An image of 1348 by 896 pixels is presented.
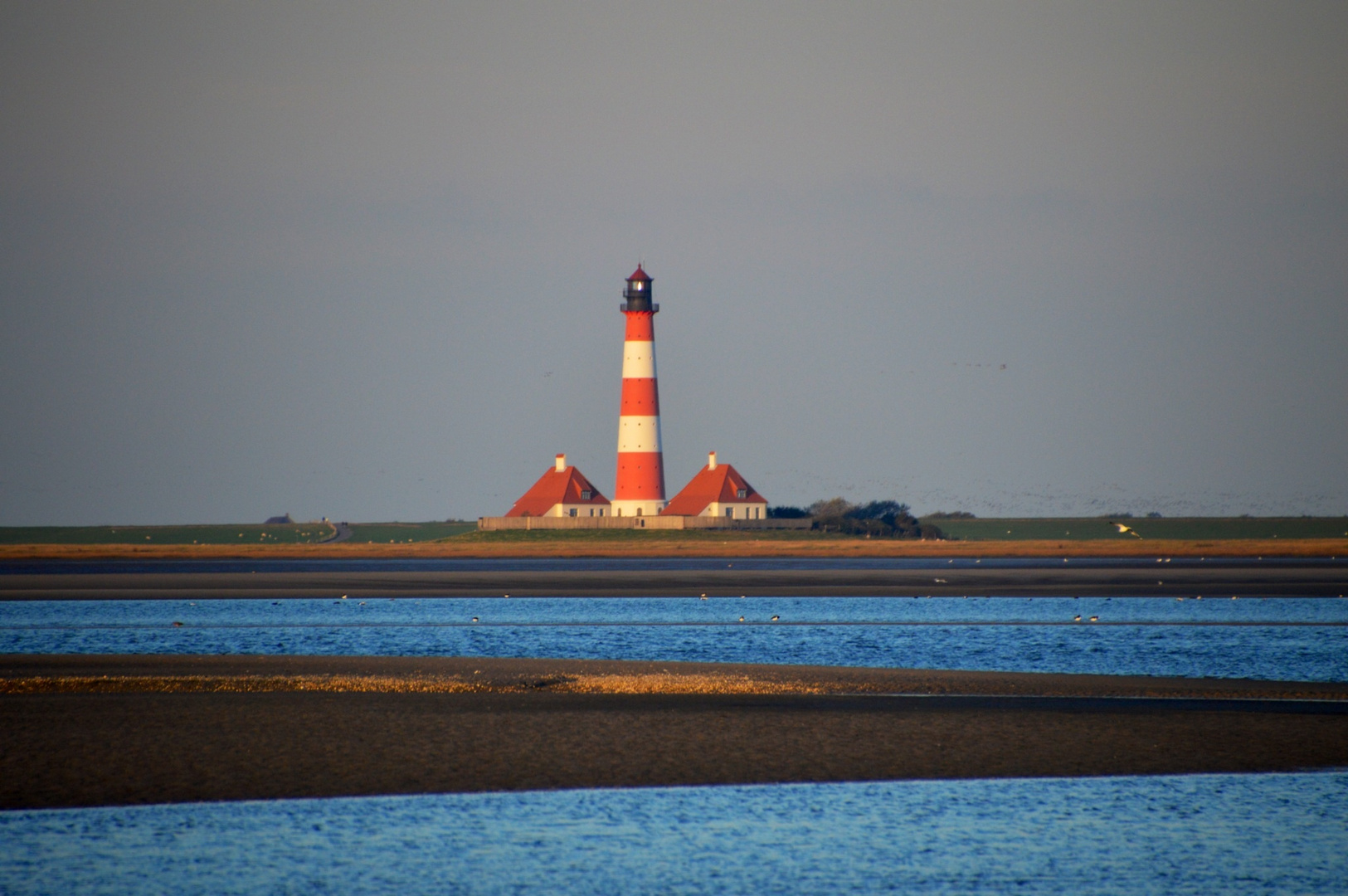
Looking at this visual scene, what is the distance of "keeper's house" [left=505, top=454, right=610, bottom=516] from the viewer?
297 feet

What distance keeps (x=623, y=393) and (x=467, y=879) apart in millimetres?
67782

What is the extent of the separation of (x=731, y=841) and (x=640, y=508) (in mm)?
69234

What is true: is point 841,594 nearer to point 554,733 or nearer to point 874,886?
point 554,733

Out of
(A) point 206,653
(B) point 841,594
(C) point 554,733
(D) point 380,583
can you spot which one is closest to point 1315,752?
(C) point 554,733

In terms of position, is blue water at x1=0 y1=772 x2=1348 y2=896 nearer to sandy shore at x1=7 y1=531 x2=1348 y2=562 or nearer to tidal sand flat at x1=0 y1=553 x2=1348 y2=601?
tidal sand flat at x1=0 y1=553 x2=1348 y2=601

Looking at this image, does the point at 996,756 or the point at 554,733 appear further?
the point at 554,733

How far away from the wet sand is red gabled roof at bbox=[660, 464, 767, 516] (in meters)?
21.8

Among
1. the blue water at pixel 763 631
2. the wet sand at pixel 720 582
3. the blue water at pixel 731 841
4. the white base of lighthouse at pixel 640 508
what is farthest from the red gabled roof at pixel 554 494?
the blue water at pixel 731 841

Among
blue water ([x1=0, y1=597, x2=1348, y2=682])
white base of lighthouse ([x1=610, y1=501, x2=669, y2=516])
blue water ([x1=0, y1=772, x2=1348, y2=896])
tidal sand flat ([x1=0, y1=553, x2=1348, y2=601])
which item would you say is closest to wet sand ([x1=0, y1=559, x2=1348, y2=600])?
tidal sand flat ([x1=0, y1=553, x2=1348, y2=601])

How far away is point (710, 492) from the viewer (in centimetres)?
8819

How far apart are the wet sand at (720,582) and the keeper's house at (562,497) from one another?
25563 mm

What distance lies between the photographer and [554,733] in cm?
1731

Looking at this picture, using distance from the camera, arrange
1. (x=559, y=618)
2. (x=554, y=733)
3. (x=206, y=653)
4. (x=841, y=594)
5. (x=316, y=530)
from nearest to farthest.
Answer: (x=554, y=733)
(x=206, y=653)
(x=559, y=618)
(x=841, y=594)
(x=316, y=530)

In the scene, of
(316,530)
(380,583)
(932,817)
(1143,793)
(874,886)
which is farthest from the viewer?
(316,530)
